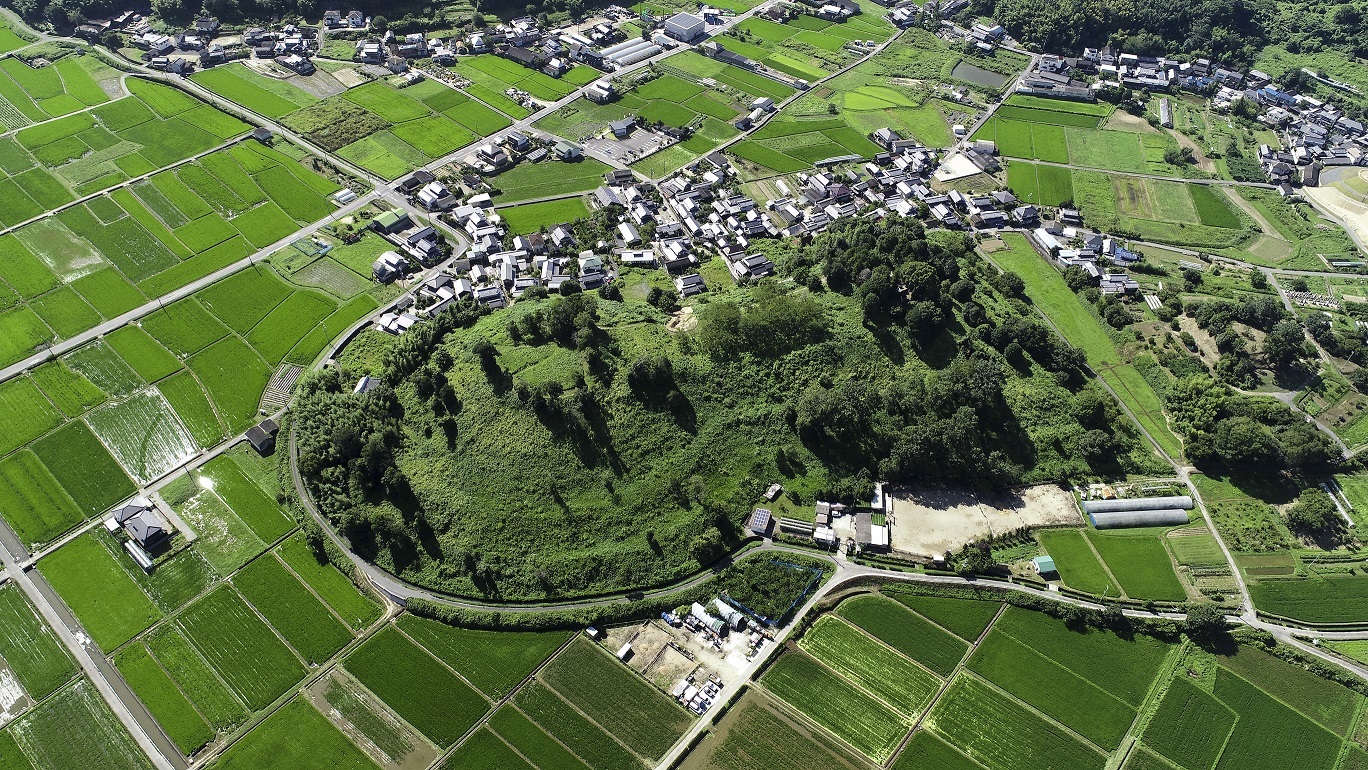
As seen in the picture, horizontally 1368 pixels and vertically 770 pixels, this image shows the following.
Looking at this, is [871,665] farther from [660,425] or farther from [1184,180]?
[1184,180]

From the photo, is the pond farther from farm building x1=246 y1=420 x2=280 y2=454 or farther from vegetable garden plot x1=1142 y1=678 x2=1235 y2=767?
farm building x1=246 y1=420 x2=280 y2=454

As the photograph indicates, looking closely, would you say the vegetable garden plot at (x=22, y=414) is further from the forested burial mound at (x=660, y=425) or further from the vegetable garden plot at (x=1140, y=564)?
the vegetable garden plot at (x=1140, y=564)

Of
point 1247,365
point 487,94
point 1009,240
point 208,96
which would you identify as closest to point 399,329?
point 487,94

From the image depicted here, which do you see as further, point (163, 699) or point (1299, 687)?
point (1299, 687)

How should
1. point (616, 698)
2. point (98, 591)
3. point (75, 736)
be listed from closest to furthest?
1. point (75, 736)
2. point (616, 698)
3. point (98, 591)

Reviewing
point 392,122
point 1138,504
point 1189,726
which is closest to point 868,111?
point 392,122

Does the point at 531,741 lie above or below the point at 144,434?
below

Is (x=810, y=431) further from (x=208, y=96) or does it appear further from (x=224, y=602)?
(x=208, y=96)
